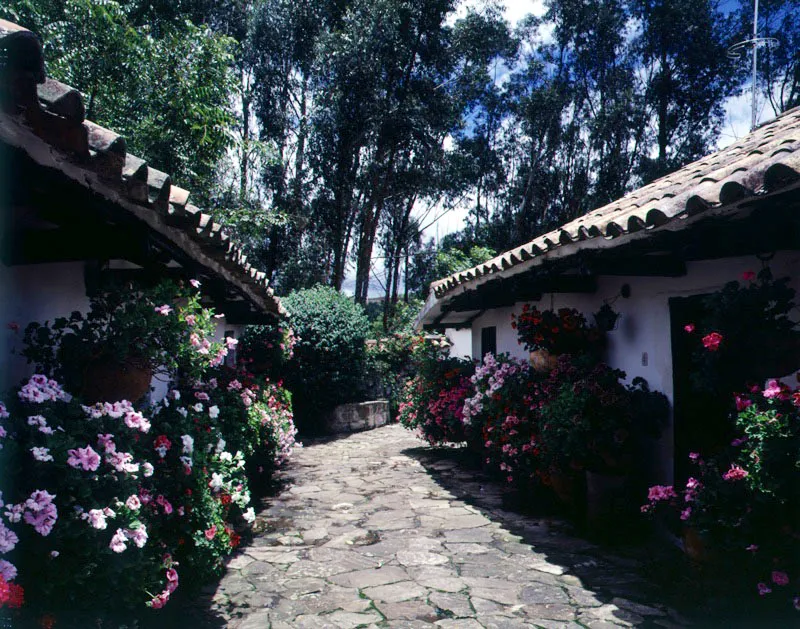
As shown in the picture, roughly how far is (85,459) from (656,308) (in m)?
4.98

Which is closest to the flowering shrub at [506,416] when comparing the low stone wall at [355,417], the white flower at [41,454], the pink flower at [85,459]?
the pink flower at [85,459]

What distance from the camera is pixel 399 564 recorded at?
534cm

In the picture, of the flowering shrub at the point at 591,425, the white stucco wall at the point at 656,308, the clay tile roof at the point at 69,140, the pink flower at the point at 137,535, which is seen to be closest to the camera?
the clay tile roof at the point at 69,140

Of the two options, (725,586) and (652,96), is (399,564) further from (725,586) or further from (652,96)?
(652,96)

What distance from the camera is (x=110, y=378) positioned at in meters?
3.50

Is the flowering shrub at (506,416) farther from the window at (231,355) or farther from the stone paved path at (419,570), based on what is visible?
the window at (231,355)

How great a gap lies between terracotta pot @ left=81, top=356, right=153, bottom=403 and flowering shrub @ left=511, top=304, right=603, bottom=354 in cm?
455

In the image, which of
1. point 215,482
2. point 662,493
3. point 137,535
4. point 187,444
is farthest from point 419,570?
point 137,535

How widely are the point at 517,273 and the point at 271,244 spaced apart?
16977mm

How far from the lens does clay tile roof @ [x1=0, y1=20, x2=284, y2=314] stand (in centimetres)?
169

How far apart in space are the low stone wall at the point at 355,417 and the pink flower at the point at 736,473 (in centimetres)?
1150

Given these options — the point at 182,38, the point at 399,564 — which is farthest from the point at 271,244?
the point at 399,564

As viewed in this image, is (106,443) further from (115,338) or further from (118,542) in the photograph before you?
(115,338)

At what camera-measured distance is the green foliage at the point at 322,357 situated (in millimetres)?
14047
